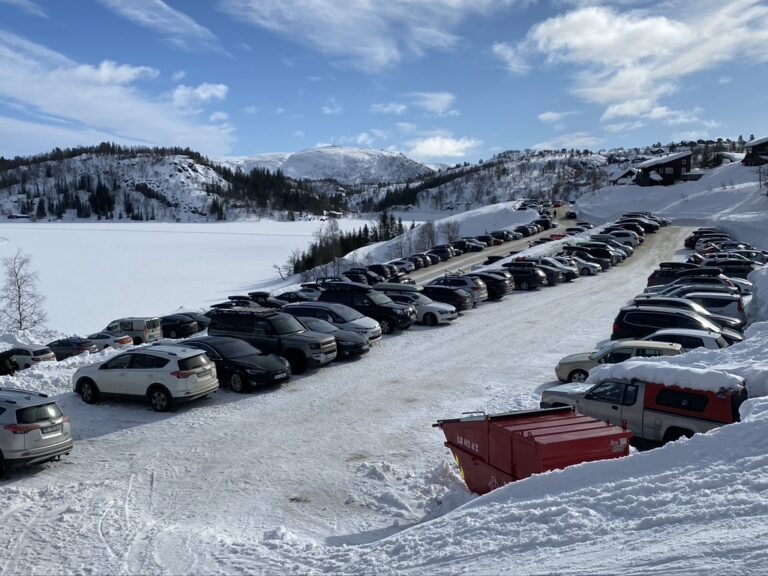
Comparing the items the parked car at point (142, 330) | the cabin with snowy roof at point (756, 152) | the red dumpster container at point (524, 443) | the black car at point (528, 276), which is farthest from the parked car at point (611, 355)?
the cabin with snowy roof at point (756, 152)

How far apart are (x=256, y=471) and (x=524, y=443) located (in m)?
4.76

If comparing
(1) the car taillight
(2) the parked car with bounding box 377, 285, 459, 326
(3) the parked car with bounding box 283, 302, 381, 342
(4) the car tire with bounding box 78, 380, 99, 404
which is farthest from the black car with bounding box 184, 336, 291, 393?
(2) the parked car with bounding box 377, 285, 459, 326

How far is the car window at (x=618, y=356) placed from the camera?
14507 mm

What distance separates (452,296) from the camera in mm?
27219

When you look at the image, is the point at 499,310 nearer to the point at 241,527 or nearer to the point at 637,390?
the point at 637,390

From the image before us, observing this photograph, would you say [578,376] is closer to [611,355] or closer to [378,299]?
[611,355]

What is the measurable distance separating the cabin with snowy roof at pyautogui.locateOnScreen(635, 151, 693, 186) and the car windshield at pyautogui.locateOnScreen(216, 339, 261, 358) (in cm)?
9246

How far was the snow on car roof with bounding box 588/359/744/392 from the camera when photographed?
993cm

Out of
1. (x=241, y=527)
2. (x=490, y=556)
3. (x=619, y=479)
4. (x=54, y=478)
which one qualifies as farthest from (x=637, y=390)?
(x=54, y=478)

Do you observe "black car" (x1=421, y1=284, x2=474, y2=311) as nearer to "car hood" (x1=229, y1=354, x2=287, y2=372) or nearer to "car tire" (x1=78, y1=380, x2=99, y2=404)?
"car hood" (x1=229, y1=354, x2=287, y2=372)

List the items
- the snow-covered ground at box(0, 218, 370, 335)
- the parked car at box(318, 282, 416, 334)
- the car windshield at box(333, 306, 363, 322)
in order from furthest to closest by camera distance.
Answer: the snow-covered ground at box(0, 218, 370, 335)
the parked car at box(318, 282, 416, 334)
the car windshield at box(333, 306, 363, 322)

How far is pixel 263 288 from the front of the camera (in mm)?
64062

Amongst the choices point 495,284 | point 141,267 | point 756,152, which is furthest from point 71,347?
point 756,152

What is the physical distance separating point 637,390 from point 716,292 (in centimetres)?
1401
